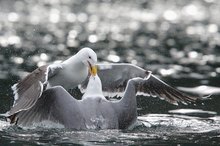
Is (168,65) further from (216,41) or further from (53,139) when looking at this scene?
(53,139)

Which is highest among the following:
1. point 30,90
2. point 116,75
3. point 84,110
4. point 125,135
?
point 116,75

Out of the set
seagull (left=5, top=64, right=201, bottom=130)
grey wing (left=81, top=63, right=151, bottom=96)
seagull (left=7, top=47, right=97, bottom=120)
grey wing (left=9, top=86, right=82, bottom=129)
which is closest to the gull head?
seagull (left=7, top=47, right=97, bottom=120)

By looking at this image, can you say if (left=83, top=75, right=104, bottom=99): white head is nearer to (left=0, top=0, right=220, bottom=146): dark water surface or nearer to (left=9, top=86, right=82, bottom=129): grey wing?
(left=9, top=86, right=82, bottom=129): grey wing

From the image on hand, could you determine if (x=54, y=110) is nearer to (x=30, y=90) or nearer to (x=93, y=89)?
(x=30, y=90)

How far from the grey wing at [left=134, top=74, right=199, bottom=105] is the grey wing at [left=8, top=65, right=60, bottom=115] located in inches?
86.1

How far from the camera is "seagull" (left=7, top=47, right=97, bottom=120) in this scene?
10283mm

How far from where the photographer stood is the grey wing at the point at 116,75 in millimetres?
12203

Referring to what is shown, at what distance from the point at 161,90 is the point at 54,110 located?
2.50 metres

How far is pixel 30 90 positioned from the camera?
33.4 feet

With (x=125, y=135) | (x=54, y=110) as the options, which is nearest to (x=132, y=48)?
(x=54, y=110)

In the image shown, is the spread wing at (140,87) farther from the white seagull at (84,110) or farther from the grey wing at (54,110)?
the grey wing at (54,110)

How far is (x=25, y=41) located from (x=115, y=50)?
3.21m

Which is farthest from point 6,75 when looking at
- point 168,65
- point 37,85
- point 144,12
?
point 144,12

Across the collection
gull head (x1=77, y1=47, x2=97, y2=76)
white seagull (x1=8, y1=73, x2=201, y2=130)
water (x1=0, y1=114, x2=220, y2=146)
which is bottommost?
water (x1=0, y1=114, x2=220, y2=146)
